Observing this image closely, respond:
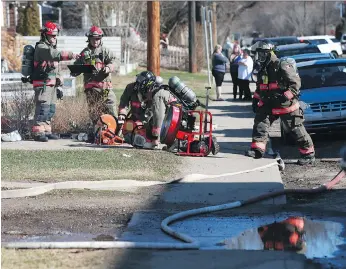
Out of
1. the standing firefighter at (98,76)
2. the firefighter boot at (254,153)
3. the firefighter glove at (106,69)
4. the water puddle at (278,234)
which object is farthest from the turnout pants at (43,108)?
the water puddle at (278,234)

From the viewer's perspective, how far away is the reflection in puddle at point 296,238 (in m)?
7.17

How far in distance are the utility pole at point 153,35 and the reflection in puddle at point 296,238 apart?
30.0 ft

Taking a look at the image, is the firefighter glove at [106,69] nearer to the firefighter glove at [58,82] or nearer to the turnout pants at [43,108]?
the firefighter glove at [58,82]

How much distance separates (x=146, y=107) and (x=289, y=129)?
2.20 meters

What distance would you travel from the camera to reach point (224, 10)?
6850 cm

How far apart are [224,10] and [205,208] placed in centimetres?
6086

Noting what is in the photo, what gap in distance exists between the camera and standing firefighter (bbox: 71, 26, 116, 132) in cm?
1423

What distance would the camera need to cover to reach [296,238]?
759 cm

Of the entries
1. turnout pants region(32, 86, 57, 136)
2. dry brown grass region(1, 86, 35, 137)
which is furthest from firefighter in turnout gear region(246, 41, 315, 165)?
dry brown grass region(1, 86, 35, 137)

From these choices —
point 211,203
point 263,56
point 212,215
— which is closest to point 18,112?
point 263,56

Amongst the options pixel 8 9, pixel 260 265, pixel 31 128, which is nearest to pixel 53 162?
pixel 31 128

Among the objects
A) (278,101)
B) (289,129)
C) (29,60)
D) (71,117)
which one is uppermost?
(29,60)

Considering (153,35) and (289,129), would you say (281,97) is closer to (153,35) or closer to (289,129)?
(289,129)

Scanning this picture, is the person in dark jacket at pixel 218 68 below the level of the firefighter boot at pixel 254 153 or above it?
above
